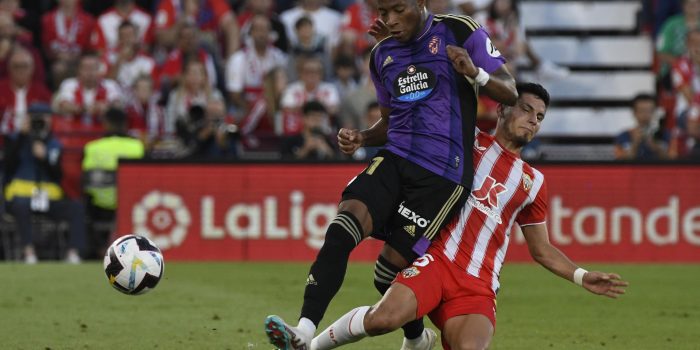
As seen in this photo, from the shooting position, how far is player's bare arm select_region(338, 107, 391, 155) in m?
7.72

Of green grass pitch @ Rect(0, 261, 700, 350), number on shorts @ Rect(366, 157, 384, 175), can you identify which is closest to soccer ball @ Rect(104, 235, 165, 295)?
green grass pitch @ Rect(0, 261, 700, 350)

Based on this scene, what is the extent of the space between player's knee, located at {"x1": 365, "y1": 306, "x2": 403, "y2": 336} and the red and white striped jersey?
0.55 m

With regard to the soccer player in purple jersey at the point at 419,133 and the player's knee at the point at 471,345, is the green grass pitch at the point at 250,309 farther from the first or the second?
the player's knee at the point at 471,345

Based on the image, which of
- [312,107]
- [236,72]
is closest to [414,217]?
[312,107]

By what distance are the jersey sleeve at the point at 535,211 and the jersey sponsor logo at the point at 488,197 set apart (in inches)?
8.6

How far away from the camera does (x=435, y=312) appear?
746 cm

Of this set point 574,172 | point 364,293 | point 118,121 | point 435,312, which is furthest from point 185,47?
point 435,312

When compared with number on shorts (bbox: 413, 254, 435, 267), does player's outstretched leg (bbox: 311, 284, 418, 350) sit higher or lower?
lower

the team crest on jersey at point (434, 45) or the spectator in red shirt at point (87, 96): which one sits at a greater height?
the team crest on jersey at point (434, 45)

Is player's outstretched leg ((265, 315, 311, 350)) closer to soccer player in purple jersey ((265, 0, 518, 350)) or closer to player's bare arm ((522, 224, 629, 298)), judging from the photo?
soccer player in purple jersey ((265, 0, 518, 350))

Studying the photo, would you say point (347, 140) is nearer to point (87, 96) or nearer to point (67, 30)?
point (87, 96)

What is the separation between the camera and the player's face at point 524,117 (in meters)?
7.71

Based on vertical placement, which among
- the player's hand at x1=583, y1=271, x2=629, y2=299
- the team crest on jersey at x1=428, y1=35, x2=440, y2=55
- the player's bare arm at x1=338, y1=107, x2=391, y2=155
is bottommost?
the player's hand at x1=583, y1=271, x2=629, y2=299

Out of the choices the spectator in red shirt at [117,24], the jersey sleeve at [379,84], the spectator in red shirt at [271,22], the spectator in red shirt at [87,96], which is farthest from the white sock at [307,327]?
the spectator in red shirt at [117,24]
